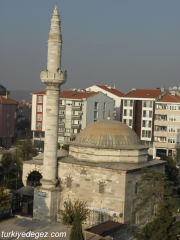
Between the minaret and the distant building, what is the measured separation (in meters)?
38.6

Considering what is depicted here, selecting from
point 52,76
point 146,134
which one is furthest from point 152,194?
point 146,134

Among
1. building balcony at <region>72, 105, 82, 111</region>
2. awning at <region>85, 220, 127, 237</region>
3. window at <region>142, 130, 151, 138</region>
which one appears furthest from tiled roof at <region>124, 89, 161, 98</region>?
awning at <region>85, 220, 127, 237</region>

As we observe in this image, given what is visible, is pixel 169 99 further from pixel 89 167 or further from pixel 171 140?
pixel 89 167

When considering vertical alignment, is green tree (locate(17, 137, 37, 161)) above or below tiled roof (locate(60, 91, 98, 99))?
below

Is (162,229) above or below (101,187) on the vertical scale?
below

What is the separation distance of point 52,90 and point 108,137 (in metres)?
5.48

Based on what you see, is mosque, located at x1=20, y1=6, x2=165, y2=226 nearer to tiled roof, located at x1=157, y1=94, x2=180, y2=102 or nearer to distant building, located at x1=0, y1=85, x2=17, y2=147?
tiled roof, located at x1=157, y1=94, x2=180, y2=102

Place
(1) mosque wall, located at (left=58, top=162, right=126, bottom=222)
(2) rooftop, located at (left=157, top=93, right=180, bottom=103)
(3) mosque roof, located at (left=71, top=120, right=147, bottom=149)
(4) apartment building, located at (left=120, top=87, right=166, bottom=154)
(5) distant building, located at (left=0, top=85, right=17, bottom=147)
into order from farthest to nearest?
(5) distant building, located at (left=0, top=85, right=17, bottom=147) < (4) apartment building, located at (left=120, top=87, right=166, bottom=154) < (2) rooftop, located at (left=157, top=93, right=180, bottom=103) < (3) mosque roof, located at (left=71, top=120, right=147, bottom=149) < (1) mosque wall, located at (left=58, top=162, right=126, bottom=222)

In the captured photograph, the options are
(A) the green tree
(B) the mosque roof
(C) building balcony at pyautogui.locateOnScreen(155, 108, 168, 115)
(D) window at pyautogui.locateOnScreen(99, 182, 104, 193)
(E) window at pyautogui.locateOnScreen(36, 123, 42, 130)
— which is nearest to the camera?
(D) window at pyautogui.locateOnScreen(99, 182, 104, 193)

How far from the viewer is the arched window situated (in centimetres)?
3092

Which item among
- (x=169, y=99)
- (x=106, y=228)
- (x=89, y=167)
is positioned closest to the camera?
(x=106, y=228)

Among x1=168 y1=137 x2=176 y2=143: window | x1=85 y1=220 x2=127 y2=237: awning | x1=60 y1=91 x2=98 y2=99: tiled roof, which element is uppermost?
x1=60 y1=91 x2=98 y2=99: tiled roof

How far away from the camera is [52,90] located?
28109 millimetres

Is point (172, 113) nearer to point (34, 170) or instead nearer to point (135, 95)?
point (135, 95)
